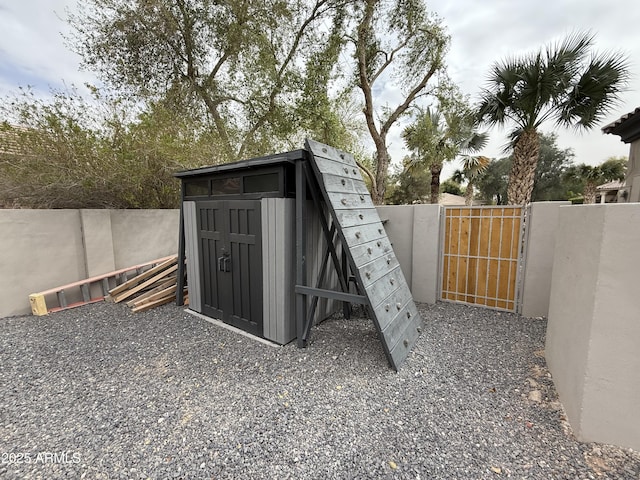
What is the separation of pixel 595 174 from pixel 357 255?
19.2 m

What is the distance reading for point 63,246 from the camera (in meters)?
4.38

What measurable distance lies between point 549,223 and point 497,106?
3.96 metres

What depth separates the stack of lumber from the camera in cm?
432

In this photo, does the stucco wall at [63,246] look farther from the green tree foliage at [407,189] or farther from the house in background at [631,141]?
the green tree foliage at [407,189]

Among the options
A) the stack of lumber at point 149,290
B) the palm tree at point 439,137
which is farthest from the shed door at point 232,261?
the palm tree at point 439,137

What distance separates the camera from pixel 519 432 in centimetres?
187

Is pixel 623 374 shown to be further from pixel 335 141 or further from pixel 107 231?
pixel 335 141

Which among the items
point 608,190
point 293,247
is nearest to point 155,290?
point 293,247

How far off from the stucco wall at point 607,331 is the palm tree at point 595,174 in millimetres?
18382

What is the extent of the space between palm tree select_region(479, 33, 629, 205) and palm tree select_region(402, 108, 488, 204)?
3.14 metres

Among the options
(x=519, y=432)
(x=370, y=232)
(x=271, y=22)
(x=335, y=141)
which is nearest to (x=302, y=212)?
(x=370, y=232)

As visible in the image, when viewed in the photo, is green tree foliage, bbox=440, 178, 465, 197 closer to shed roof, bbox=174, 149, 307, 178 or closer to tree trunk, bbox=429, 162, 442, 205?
tree trunk, bbox=429, 162, 442, 205

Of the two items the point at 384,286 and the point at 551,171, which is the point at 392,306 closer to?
the point at 384,286

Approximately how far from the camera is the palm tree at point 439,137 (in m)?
9.63
